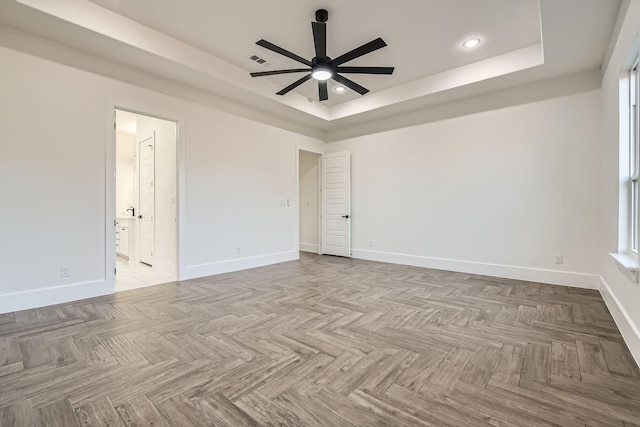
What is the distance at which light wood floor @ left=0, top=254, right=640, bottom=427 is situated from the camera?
1621 mm

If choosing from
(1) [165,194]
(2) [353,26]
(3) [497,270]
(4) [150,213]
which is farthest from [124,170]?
(3) [497,270]

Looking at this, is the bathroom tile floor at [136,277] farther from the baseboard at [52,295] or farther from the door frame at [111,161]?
the door frame at [111,161]

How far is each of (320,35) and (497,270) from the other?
4274 millimetres

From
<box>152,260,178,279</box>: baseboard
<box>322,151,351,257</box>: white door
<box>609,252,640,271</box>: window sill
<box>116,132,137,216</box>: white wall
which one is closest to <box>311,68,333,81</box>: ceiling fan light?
<box>322,151,351,257</box>: white door

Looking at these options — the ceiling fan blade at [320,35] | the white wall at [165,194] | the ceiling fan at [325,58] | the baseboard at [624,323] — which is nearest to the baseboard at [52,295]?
the white wall at [165,194]

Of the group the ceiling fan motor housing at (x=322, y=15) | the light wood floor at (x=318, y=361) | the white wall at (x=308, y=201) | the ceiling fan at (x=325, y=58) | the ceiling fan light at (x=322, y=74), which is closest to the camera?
the light wood floor at (x=318, y=361)

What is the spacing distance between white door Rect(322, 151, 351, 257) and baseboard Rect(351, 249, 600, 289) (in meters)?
0.70

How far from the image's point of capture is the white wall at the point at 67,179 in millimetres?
3166

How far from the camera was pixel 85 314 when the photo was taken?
10.2ft

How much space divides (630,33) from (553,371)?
287 centimetres

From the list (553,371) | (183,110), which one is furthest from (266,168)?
(553,371)

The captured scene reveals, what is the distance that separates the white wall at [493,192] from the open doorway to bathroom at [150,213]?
3688 mm

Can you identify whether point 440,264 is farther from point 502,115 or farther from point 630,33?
point 630,33

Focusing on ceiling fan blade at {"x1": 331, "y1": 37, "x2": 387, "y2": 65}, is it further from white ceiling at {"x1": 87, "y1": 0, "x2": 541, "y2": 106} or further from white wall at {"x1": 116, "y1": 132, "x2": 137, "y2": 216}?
white wall at {"x1": 116, "y1": 132, "x2": 137, "y2": 216}
